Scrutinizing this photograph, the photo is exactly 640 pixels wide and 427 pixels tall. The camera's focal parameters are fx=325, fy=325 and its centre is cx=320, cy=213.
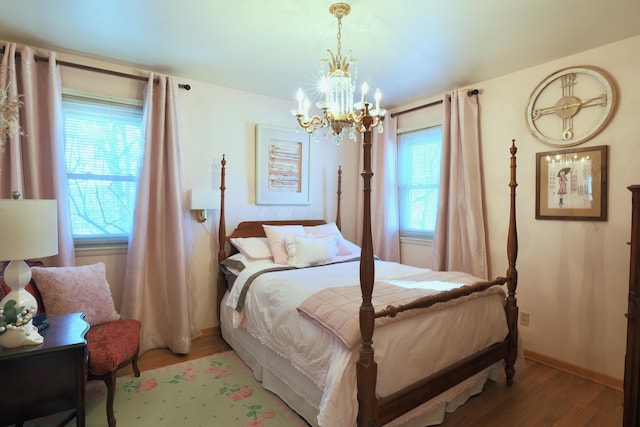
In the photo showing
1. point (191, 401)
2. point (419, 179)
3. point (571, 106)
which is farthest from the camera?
point (419, 179)

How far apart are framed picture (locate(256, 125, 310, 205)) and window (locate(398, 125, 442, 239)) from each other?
1.16 meters

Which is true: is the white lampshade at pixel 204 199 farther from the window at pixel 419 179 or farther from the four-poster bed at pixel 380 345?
the window at pixel 419 179

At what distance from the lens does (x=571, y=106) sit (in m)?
2.59

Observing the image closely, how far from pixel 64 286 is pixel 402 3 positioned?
2775mm

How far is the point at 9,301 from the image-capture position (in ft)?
5.02

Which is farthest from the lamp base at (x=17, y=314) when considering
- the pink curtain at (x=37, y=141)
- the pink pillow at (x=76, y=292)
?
the pink curtain at (x=37, y=141)

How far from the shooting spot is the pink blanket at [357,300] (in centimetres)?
161

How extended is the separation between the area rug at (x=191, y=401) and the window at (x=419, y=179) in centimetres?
236

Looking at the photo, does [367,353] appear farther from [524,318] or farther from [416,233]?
[416,233]

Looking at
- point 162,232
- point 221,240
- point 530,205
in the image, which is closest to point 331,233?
Answer: point 221,240

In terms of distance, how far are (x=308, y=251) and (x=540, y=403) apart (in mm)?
1977

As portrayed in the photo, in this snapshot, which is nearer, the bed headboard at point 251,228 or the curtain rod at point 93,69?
the curtain rod at point 93,69

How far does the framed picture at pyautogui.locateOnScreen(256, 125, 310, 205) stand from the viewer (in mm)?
3496

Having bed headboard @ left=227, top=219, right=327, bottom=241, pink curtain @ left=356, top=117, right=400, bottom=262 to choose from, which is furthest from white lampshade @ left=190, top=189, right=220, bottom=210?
pink curtain @ left=356, top=117, right=400, bottom=262
